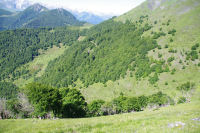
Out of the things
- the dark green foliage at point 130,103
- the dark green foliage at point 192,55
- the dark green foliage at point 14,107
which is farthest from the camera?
the dark green foliage at point 192,55

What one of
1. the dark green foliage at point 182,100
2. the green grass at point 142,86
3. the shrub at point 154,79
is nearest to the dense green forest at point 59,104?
the dark green foliage at point 182,100

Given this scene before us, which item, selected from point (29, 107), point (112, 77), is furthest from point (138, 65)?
point (29, 107)

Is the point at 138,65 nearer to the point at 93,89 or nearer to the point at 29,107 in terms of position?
the point at 93,89

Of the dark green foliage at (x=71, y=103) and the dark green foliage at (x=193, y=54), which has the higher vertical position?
the dark green foliage at (x=193, y=54)

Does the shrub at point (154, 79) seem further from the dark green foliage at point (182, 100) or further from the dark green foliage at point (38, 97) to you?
the dark green foliage at point (38, 97)

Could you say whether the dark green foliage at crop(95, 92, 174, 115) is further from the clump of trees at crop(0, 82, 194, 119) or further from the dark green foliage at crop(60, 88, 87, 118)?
the dark green foliage at crop(60, 88, 87, 118)

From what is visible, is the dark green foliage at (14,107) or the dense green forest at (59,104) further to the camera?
the dark green foliage at (14,107)

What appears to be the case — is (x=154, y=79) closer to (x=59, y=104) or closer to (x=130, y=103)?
(x=130, y=103)

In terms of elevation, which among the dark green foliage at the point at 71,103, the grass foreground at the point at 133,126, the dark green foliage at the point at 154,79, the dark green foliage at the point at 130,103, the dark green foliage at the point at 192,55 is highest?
the dark green foliage at the point at 192,55

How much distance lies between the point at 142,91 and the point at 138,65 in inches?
1839

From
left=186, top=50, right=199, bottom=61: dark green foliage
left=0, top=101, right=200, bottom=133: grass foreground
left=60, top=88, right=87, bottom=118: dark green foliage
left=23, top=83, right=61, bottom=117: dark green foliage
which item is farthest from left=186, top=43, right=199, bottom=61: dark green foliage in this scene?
left=0, top=101, right=200, bottom=133: grass foreground

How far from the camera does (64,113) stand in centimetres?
7538

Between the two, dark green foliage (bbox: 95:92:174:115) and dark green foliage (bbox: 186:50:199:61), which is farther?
dark green foliage (bbox: 186:50:199:61)

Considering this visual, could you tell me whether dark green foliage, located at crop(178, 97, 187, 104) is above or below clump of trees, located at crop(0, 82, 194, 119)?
below
